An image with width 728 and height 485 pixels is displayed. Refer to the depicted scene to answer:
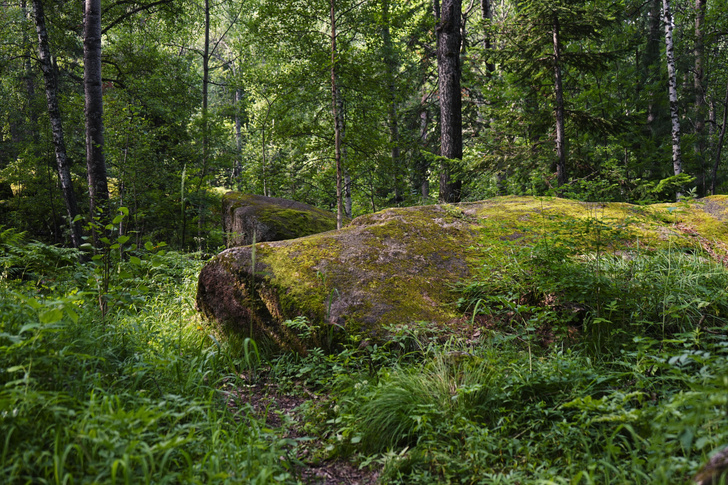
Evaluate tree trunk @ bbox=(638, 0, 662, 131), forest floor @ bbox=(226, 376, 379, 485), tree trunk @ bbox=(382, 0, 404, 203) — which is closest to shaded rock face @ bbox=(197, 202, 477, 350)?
forest floor @ bbox=(226, 376, 379, 485)

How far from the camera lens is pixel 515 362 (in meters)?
2.69

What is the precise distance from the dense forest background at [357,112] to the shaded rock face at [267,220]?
732 mm

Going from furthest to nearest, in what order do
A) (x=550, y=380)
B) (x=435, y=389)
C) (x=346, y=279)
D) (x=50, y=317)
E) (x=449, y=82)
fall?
1. (x=449, y=82)
2. (x=346, y=279)
3. (x=435, y=389)
4. (x=550, y=380)
5. (x=50, y=317)

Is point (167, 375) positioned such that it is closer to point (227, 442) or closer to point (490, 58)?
point (227, 442)

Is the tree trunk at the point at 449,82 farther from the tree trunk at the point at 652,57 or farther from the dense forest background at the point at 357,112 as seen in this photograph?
the tree trunk at the point at 652,57

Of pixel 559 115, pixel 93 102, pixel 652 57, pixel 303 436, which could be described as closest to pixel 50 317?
pixel 303 436

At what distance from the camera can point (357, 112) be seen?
377 inches

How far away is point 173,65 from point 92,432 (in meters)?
14.5

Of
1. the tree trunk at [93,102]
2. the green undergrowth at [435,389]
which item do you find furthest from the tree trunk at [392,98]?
the green undergrowth at [435,389]

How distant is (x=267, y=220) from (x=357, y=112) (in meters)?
3.69

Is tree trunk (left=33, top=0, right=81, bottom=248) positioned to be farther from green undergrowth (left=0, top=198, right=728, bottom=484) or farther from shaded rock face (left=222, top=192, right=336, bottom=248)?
green undergrowth (left=0, top=198, right=728, bottom=484)

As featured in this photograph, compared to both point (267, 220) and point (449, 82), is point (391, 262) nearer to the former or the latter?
point (267, 220)

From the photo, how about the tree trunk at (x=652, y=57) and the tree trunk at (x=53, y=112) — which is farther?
the tree trunk at (x=652, y=57)

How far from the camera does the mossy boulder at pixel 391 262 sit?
3539 millimetres
